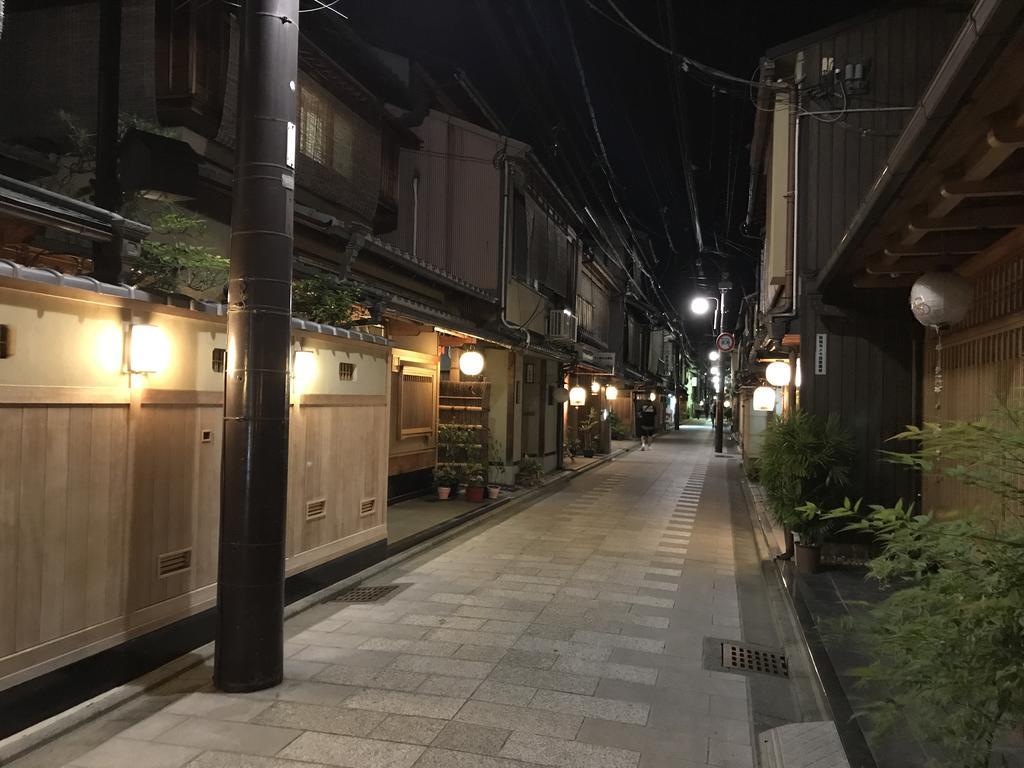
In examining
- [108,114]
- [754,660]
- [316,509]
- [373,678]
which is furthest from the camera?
[316,509]

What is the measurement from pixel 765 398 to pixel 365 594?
1504 centimetres

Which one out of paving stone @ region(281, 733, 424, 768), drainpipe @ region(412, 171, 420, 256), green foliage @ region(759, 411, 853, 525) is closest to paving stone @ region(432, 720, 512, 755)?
paving stone @ region(281, 733, 424, 768)

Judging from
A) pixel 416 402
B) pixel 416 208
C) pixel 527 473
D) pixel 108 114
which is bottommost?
pixel 527 473

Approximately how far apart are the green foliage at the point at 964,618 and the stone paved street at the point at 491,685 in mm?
2208

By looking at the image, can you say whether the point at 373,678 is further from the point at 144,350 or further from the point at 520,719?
the point at 144,350

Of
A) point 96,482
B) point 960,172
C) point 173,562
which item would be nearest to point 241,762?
point 173,562

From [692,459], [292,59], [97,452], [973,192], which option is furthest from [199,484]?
[692,459]

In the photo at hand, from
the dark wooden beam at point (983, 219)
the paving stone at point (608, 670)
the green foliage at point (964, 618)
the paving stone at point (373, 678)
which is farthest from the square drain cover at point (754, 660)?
the dark wooden beam at point (983, 219)

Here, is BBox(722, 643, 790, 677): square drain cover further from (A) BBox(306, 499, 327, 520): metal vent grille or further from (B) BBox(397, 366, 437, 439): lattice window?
(B) BBox(397, 366, 437, 439): lattice window

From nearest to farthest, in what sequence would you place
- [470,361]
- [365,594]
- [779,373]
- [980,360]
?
[980,360]
[365,594]
[779,373]
[470,361]

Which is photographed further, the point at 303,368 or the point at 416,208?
the point at 416,208

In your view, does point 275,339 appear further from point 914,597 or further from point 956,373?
point 956,373

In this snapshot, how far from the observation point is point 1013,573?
2832 millimetres

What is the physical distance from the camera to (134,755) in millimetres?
4762
